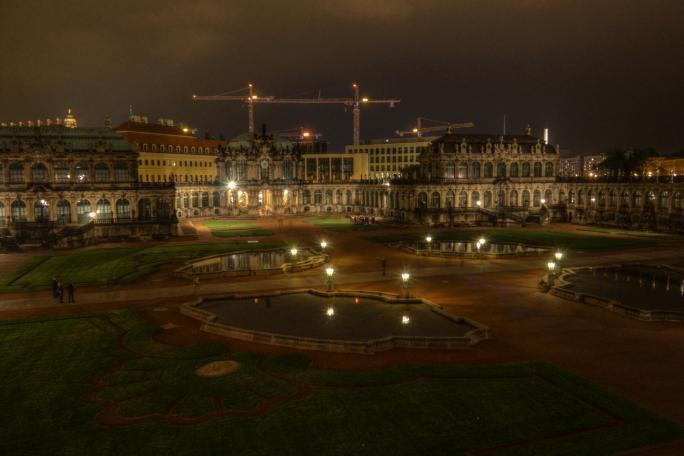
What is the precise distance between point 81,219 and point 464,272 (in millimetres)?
71310

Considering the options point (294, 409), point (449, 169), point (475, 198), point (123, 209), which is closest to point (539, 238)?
point (475, 198)

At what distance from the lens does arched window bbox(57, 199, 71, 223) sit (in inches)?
3639

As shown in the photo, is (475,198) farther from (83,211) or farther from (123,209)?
(83,211)

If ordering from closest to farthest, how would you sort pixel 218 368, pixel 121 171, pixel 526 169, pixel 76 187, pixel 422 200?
1. pixel 218 368
2. pixel 76 187
3. pixel 121 171
4. pixel 422 200
5. pixel 526 169

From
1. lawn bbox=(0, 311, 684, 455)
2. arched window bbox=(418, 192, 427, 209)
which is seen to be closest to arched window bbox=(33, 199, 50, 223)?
lawn bbox=(0, 311, 684, 455)

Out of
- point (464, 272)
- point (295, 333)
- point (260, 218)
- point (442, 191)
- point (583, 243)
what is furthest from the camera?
point (260, 218)

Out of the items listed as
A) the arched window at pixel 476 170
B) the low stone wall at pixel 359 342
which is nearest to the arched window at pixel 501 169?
the arched window at pixel 476 170

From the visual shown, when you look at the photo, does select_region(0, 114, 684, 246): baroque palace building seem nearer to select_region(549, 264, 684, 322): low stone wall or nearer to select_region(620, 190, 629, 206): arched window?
select_region(620, 190, 629, 206): arched window

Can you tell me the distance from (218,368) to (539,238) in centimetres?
6650

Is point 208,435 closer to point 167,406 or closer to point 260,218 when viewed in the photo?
point 167,406

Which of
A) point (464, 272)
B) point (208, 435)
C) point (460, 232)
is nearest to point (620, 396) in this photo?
point (208, 435)

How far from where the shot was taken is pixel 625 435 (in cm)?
2130

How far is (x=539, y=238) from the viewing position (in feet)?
272

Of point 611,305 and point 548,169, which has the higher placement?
point 548,169
